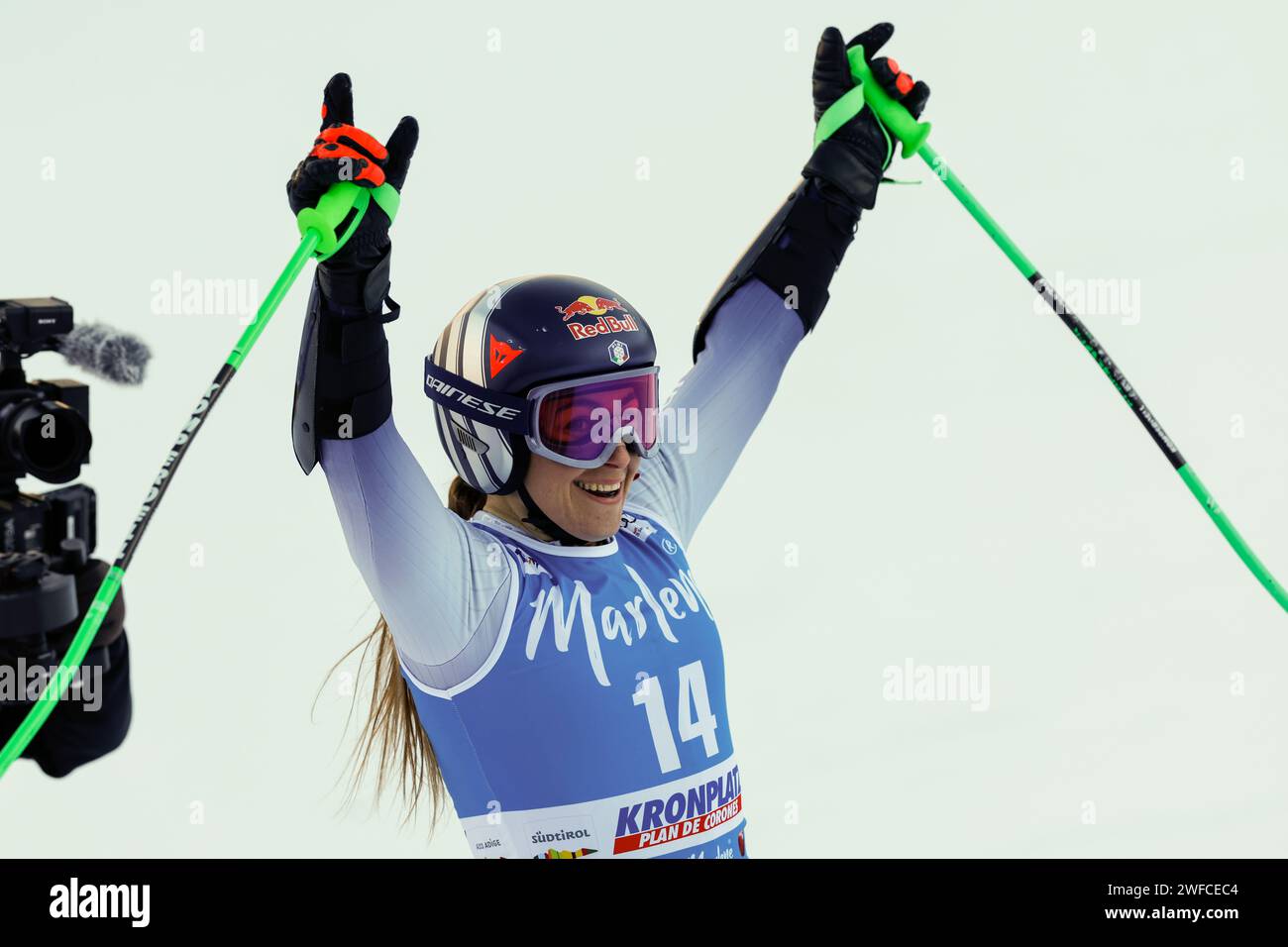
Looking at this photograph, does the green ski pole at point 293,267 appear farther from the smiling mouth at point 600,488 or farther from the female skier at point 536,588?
the smiling mouth at point 600,488

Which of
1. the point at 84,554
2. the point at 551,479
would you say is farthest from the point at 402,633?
the point at 84,554

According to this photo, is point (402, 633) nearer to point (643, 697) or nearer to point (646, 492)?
point (643, 697)

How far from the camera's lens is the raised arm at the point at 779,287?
4012 millimetres

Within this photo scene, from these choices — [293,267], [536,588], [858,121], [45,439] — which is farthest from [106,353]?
[858,121]

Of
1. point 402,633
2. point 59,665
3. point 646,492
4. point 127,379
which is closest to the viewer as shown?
point 59,665

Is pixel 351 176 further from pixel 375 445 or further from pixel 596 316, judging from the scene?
pixel 596 316

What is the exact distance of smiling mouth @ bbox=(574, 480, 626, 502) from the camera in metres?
3.51

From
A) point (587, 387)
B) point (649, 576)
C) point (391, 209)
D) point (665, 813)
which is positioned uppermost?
point (391, 209)

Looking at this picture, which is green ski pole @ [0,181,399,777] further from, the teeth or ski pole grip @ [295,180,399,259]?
the teeth

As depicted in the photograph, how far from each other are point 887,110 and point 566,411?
46.3 inches

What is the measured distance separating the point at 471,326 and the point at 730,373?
78 cm

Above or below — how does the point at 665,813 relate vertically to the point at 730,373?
below

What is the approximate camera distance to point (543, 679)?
3381mm

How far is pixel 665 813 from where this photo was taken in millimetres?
3449
